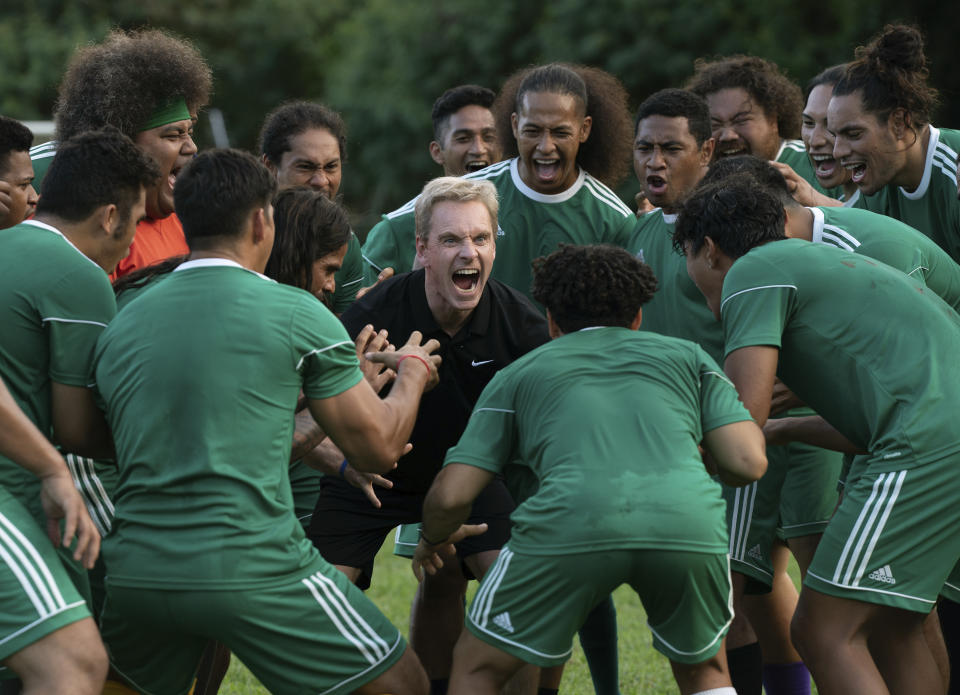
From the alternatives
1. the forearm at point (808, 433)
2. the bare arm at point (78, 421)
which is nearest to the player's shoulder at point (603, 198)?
the forearm at point (808, 433)

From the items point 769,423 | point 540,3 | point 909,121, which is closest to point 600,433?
point 769,423

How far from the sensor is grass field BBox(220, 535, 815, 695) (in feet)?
22.0

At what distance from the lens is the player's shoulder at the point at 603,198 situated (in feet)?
21.6

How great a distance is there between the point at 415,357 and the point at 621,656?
354 cm

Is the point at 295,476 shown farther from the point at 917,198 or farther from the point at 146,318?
the point at 917,198

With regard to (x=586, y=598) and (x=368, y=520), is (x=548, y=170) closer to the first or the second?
(x=368, y=520)

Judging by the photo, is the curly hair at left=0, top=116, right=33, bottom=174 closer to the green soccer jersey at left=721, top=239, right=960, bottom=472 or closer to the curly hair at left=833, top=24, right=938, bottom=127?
the green soccer jersey at left=721, top=239, right=960, bottom=472

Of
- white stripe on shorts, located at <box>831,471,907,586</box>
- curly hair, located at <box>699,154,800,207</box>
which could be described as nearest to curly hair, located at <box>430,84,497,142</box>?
curly hair, located at <box>699,154,800,207</box>

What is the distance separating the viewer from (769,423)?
16.3 feet

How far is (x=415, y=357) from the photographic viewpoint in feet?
14.9

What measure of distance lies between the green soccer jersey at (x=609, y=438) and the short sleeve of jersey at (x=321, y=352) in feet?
1.80

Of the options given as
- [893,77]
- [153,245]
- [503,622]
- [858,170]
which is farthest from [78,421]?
[893,77]

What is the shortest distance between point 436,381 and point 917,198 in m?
2.90

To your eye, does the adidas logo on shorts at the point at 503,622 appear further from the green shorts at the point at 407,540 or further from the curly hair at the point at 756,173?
the curly hair at the point at 756,173
